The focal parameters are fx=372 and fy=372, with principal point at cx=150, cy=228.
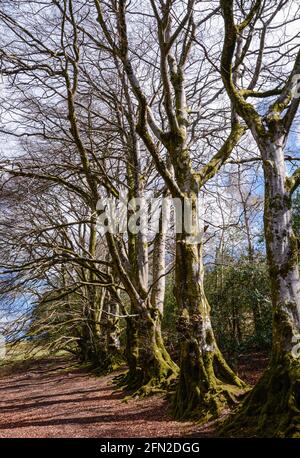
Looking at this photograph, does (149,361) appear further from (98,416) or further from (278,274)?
(278,274)

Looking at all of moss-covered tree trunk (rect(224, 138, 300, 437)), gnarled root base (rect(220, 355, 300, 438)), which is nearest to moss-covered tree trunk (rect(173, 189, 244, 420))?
gnarled root base (rect(220, 355, 300, 438))

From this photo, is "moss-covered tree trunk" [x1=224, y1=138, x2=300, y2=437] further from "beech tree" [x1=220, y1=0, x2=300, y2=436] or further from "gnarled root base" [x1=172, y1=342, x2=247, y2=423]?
"gnarled root base" [x1=172, y1=342, x2=247, y2=423]

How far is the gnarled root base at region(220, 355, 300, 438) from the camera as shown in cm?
361

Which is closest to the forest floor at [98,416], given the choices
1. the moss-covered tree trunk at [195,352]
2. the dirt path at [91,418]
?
the dirt path at [91,418]

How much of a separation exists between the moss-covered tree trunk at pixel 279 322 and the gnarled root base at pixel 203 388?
1.01 metres

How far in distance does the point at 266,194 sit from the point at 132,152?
5120 mm

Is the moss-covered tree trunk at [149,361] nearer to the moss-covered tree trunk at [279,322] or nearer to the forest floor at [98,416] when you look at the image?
the forest floor at [98,416]

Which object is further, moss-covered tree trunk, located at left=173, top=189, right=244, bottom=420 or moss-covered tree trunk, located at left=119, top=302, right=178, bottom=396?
moss-covered tree trunk, located at left=119, top=302, right=178, bottom=396

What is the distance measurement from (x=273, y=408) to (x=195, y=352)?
196 centimetres

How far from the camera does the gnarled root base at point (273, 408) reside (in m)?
3.61

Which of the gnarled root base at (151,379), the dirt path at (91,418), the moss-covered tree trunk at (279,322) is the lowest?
the dirt path at (91,418)

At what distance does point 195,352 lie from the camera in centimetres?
577

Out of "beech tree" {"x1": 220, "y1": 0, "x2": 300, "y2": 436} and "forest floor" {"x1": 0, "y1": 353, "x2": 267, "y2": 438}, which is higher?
"beech tree" {"x1": 220, "y1": 0, "x2": 300, "y2": 436}
